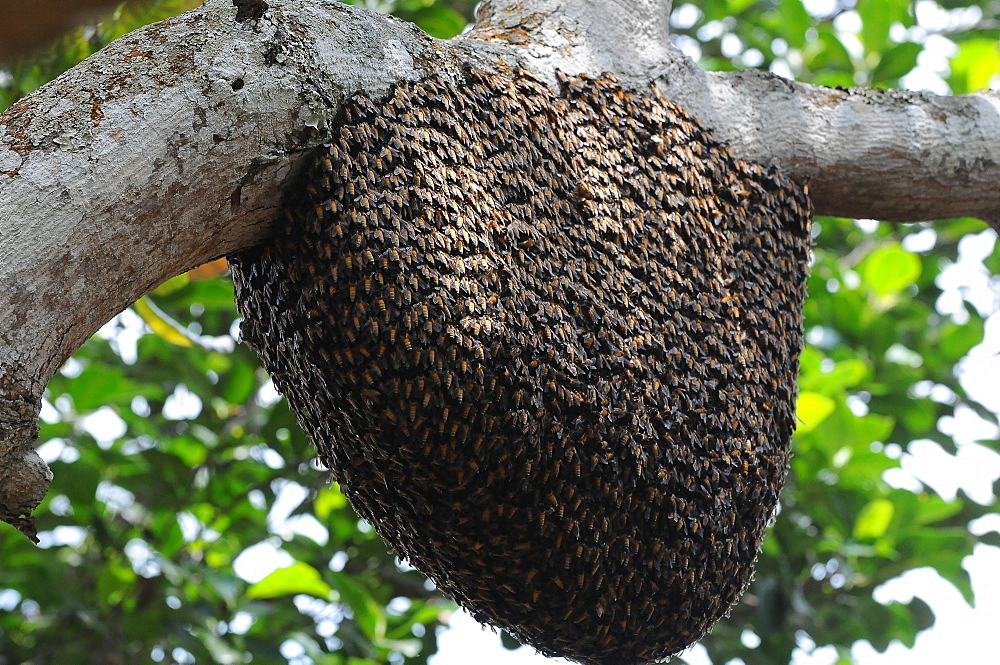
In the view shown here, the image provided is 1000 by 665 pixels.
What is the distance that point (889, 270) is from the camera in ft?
14.7

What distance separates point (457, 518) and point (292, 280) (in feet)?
1.76

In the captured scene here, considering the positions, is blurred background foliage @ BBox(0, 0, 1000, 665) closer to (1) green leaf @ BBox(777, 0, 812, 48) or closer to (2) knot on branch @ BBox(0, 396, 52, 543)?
(1) green leaf @ BBox(777, 0, 812, 48)

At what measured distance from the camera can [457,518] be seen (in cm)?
171

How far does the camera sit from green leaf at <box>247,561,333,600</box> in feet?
11.8

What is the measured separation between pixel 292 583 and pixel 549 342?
94.2 inches

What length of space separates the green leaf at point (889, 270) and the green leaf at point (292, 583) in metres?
2.99

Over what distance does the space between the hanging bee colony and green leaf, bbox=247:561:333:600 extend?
1.76 m

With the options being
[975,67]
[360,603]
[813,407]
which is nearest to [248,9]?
[360,603]

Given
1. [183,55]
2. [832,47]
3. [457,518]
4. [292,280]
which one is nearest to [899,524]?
[832,47]

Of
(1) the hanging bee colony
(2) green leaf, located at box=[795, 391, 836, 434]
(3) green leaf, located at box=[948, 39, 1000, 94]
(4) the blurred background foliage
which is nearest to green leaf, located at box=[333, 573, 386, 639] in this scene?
(4) the blurred background foliage

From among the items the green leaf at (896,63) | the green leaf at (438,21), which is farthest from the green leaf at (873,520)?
the green leaf at (438,21)

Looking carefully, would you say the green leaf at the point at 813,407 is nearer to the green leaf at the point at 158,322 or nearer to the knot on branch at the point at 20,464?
the green leaf at the point at 158,322

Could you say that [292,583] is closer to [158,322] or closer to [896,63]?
[158,322]

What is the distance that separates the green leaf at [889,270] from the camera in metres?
4.47
